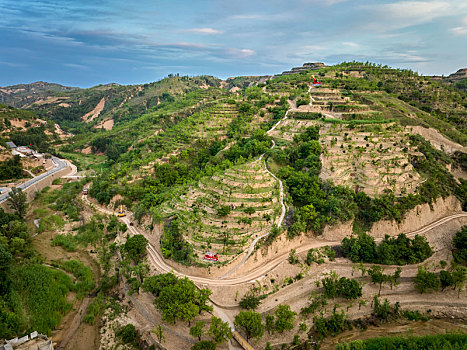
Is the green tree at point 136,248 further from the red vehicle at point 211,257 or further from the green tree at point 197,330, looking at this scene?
the green tree at point 197,330

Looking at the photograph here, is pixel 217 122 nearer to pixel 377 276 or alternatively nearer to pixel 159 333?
pixel 377 276

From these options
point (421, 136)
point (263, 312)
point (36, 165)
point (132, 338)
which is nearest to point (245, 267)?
point (263, 312)

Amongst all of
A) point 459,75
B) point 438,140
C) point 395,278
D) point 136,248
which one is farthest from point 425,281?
point 459,75

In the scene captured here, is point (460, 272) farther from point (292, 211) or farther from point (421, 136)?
point (421, 136)

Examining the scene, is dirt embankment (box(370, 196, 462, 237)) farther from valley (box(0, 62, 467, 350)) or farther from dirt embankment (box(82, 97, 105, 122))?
dirt embankment (box(82, 97, 105, 122))

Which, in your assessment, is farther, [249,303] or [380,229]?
[380,229]

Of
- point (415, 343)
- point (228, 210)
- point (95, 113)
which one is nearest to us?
point (415, 343)

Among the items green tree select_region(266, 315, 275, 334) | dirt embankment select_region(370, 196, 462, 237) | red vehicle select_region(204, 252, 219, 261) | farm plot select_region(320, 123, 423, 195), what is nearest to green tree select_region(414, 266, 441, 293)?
dirt embankment select_region(370, 196, 462, 237)

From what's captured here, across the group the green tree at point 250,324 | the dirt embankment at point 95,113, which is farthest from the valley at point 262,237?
the dirt embankment at point 95,113
